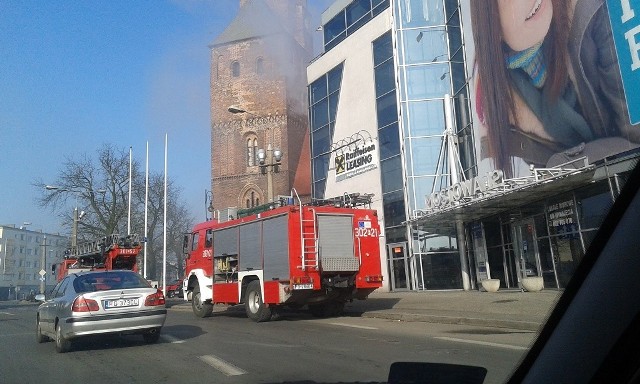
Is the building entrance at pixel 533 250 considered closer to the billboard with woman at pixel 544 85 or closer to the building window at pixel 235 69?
the billboard with woman at pixel 544 85

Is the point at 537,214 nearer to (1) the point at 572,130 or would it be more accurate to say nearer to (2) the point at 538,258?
(2) the point at 538,258

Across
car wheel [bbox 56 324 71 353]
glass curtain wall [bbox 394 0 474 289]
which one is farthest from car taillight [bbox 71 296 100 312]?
glass curtain wall [bbox 394 0 474 289]

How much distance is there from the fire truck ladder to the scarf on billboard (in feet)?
32.2

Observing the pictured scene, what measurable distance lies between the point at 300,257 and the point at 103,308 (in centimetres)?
560

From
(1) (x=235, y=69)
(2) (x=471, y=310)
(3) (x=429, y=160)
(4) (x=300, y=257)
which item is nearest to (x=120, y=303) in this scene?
(4) (x=300, y=257)

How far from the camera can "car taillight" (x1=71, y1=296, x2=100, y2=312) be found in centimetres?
927

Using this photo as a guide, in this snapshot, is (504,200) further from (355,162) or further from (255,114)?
(255,114)

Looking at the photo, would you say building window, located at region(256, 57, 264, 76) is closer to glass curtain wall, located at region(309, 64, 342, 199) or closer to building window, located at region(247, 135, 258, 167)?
building window, located at region(247, 135, 258, 167)

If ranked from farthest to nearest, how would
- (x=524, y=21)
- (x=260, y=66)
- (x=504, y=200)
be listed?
(x=260, y=66), (x=524, y=21), (x=504, y=200)

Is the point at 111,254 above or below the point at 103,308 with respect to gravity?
above

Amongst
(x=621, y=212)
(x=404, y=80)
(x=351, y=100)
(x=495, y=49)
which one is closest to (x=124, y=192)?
(x=351, y=100)

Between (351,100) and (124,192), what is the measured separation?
96.0ft

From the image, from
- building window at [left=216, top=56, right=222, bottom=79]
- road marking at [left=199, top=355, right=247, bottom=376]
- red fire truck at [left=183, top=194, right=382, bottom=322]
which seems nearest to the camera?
road marking at [left=199, top=355, right=247, bottom=376]

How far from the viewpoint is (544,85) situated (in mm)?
18328
